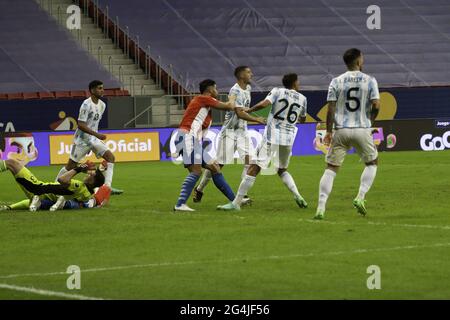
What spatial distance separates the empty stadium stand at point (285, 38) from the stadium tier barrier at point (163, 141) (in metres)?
6.78

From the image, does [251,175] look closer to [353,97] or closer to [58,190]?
[353,97]

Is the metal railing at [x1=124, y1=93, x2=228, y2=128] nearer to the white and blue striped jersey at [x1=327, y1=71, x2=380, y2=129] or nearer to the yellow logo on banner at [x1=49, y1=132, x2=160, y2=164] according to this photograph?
the yellow logo on banner at [x1=49, y1=132, x2=160, y2=164]

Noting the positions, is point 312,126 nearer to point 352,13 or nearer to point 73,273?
point 352,13

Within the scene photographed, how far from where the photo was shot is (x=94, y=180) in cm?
1817

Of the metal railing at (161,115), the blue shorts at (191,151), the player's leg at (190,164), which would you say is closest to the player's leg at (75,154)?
the blue shorts at (191,151)

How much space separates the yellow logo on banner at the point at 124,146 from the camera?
3338 cm

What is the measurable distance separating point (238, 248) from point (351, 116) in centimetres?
365

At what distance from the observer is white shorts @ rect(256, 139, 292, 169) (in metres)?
17.5

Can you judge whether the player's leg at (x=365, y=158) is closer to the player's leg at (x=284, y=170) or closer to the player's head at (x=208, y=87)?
the player's leg at (x=284, y=170)

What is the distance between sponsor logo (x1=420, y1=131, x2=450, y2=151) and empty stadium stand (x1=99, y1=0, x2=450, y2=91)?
7.33 metres

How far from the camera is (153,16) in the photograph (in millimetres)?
44312

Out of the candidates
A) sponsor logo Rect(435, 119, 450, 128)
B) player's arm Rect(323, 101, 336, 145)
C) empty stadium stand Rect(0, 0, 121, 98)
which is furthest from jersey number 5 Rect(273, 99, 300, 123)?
empty stadium stand Rect(0, 0, 121, 98)
